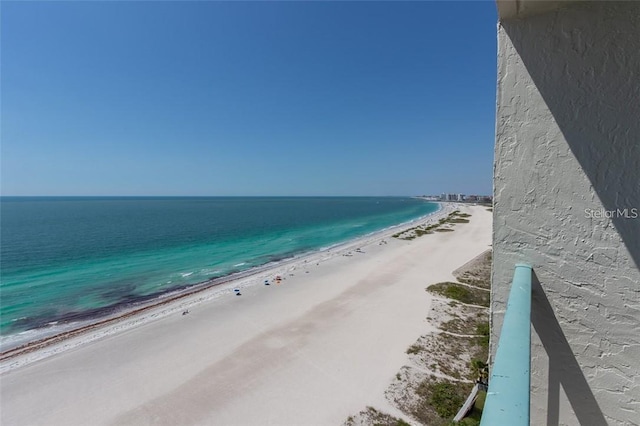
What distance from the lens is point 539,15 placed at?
1717 millimetres

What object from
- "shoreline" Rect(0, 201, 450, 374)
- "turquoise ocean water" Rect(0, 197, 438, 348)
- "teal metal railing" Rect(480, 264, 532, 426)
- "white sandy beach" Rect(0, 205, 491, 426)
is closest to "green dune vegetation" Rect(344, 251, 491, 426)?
"white sandy beach" Rect(0, 205, 491, 426)

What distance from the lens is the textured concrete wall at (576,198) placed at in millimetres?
1512

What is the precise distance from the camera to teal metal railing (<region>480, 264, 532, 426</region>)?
29.5 inches

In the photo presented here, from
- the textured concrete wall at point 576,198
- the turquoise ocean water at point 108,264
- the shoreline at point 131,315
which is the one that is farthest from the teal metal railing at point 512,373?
the turquoise ocean water at point 108,264

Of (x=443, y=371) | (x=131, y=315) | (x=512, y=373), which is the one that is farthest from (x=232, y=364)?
(x=512, y=373)

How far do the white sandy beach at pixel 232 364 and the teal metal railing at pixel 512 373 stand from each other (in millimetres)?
7340

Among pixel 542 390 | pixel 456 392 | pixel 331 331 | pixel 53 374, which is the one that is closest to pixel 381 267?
pixel 331 331

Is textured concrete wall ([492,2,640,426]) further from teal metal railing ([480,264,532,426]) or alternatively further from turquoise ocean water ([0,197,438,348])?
turquoise ocean water ([0,197,438,348])

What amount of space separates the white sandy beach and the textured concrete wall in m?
6.88

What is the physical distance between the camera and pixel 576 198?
64.2 inches

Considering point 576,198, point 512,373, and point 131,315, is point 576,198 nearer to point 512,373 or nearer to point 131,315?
point 512,373

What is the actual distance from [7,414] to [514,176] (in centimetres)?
1345

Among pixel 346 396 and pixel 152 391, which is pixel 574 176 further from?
pixel 152 391

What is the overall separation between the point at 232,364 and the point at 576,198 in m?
10.5
